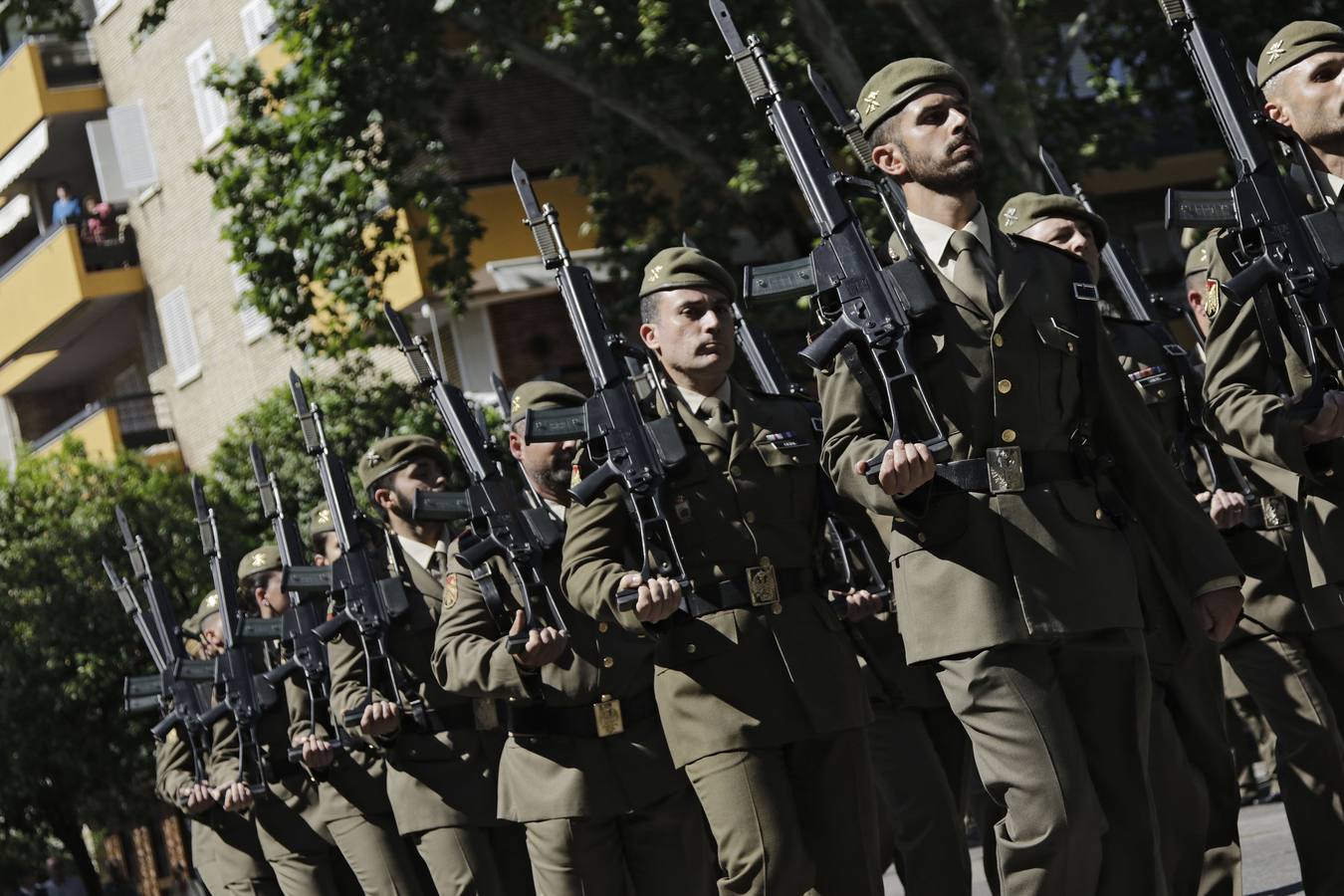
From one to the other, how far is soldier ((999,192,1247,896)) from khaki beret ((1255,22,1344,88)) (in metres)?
0.90

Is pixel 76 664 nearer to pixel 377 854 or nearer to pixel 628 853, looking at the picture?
pixel 377 854

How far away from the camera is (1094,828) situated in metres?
5.18

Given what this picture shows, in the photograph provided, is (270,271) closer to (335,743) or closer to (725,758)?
(335,743)

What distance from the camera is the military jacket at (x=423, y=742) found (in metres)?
8.80

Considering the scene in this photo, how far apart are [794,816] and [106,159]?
2925cm

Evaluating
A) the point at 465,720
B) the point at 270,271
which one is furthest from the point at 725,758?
the point at 270,271

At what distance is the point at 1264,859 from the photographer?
31.5 ft

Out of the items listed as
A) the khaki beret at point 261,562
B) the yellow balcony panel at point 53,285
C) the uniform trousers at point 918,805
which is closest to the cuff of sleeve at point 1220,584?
the uniform trousers at point 918,805

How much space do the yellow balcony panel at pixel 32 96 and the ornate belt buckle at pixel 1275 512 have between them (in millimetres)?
30516

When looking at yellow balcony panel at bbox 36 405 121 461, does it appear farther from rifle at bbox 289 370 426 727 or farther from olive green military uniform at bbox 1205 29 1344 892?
olive green military uniform at bbox 1205 29 1344 892

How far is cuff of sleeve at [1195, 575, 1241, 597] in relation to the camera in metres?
5.53

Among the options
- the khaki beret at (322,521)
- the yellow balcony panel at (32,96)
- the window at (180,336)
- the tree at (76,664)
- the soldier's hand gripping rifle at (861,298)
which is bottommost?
the soldier's hand gripping rifle at (861,298)

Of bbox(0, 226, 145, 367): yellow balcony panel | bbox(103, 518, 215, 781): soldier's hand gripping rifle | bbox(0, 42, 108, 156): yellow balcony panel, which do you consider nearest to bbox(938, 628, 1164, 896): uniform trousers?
bbox(103, 518, 215, 781): soldier's hand gripping rifle

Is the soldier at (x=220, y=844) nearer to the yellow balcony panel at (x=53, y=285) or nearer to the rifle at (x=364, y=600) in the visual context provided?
the rifle at (x=364, y=600)
